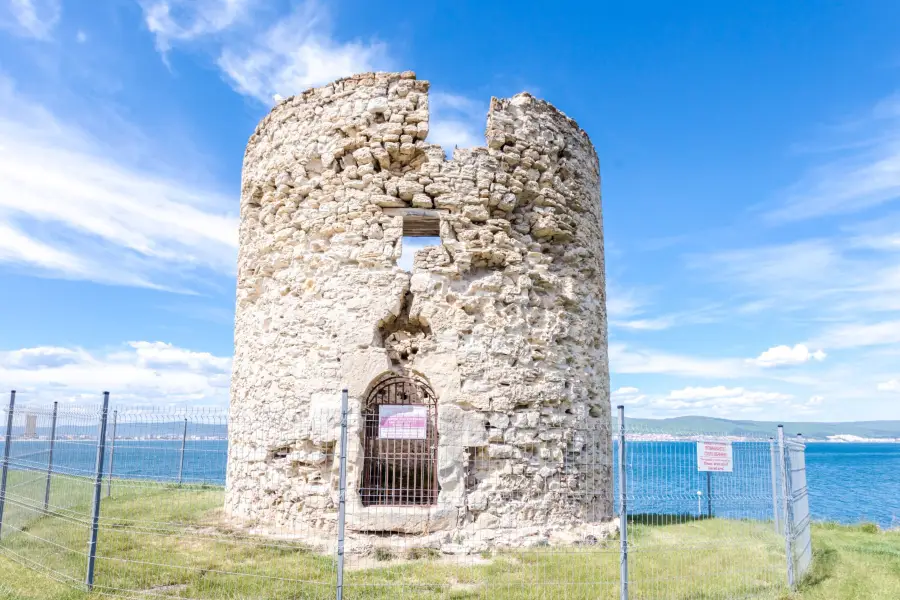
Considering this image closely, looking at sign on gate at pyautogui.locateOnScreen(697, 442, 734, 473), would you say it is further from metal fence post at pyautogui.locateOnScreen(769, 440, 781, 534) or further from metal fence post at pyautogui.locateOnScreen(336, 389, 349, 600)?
metal fence post at pyautogui.locateOnScreen(336, 389, 349, 600)

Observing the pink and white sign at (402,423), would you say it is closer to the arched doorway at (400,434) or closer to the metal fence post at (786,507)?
the arched doorway at (400,434)

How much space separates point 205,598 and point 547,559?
12.5 ft

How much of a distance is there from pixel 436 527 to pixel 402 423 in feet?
4.70

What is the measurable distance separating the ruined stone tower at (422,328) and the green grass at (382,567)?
0.81m

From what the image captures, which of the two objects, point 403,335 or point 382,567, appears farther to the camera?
point 403,335

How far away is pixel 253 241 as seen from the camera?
34.8 feet

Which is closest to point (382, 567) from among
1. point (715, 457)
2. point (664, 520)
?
point (715, 457)

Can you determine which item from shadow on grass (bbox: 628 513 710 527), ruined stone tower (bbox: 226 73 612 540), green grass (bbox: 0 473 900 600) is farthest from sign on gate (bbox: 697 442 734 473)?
shadow on grass (bbox: 628 513 710 527)

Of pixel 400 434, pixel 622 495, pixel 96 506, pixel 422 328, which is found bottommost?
pixel 96 506

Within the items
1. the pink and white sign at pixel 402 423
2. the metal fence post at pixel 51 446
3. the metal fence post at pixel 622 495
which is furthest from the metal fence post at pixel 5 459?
the metal fence post at pixel 622 495

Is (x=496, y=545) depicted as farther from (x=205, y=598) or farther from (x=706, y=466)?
(x=205, y=598)

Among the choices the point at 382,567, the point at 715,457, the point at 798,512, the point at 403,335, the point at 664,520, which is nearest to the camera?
the point at 715,457

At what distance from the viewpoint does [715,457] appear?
715 centimetres

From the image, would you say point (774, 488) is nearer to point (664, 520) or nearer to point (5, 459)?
point (664, 520)
